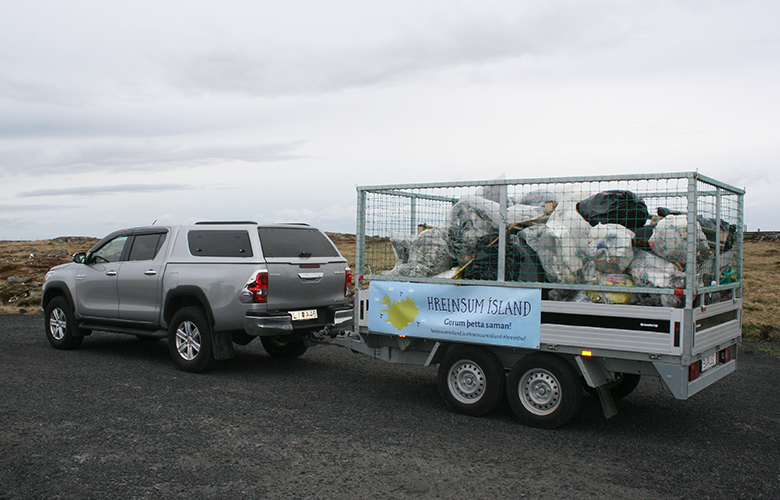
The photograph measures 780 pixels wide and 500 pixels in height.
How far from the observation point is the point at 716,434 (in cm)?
605

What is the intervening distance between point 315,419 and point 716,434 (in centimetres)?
391

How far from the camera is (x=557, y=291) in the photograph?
6.12 meters

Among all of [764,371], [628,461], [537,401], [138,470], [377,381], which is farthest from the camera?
[764,371]

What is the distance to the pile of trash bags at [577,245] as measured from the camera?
5.74 metres

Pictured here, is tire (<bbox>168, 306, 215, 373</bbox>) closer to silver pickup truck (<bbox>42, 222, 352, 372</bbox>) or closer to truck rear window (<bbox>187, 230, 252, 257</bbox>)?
silver pickup truck (<bbox>42, 222, 352, 372</bbox>)

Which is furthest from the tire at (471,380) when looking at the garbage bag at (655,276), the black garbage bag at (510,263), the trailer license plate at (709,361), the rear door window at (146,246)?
the rear door window at (146,246)

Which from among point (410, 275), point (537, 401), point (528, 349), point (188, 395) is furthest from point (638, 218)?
point (188, 395)

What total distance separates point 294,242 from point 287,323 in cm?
122

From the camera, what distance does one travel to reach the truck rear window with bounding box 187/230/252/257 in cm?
849

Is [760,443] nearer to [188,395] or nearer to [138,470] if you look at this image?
[138,470]

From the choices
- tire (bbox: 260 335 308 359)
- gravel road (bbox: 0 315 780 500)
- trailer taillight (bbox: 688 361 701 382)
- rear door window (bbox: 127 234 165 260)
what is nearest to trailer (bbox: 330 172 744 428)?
trailer taillight (bbox: 688 361 701 382)

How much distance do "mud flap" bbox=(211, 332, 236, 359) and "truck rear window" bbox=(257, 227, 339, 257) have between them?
4.17 ft

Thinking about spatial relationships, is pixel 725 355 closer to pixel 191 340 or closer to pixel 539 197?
pixel 539 197

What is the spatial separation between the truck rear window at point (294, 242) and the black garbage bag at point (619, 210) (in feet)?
13.4
